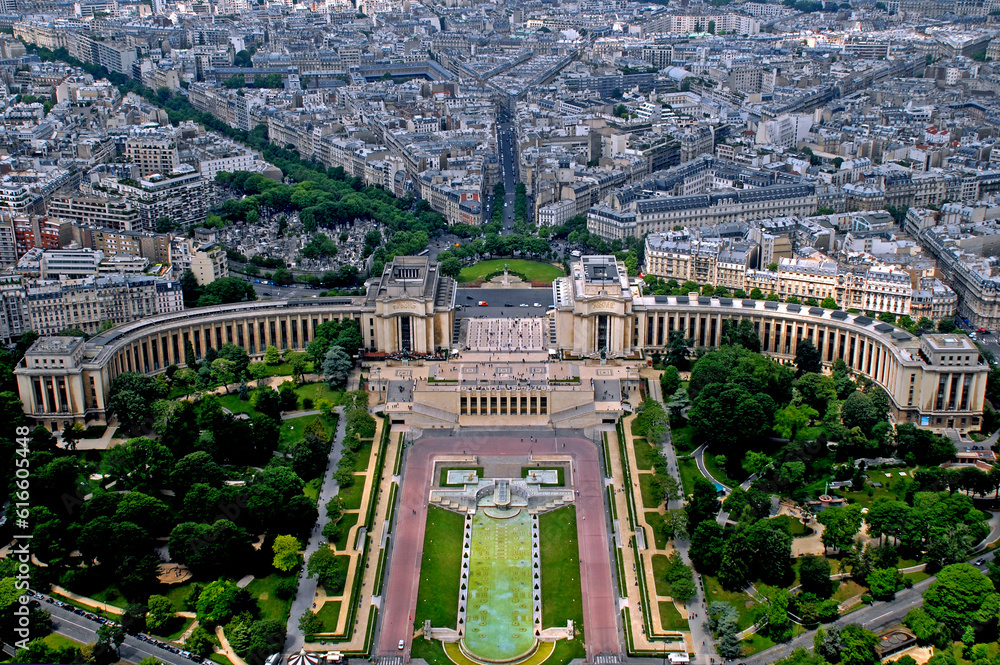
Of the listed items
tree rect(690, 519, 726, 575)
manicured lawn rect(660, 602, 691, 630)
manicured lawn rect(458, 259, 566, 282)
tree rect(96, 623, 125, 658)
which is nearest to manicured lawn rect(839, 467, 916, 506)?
tree rect(690, 519, 726, 575)

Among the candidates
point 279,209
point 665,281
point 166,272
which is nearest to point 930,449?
point 665,281

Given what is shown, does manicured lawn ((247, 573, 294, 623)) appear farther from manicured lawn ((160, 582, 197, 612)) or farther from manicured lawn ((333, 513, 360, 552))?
manicured lawn ((333, 513, 360, 552))

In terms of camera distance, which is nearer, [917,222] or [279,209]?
[917,222]

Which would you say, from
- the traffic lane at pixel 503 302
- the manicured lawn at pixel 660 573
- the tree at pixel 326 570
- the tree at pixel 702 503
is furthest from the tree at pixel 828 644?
the traffic lane at pixel 503 302

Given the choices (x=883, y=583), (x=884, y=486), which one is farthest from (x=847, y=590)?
(x=884, y=486)

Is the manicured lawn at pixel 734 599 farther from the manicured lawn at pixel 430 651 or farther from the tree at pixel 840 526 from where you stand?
the manicured lawn at pixel 430 651

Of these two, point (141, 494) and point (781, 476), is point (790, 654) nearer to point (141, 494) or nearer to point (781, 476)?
A: point (781, 476)
